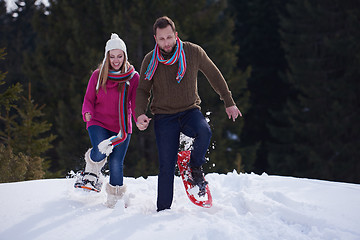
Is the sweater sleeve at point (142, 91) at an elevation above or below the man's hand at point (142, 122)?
above

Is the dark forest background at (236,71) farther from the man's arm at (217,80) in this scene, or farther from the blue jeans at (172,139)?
the man's arm at (217,80)

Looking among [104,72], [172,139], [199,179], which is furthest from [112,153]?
[199,179]

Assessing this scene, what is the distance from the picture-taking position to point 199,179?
3748 millimetres

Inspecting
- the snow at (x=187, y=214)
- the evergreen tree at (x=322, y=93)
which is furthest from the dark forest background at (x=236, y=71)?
the snow at (x=187, y=214)

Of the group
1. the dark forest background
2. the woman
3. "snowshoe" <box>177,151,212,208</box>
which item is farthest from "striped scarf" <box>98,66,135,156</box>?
the dark forest background

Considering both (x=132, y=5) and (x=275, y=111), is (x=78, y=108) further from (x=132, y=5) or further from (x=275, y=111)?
(x=275, y=111)

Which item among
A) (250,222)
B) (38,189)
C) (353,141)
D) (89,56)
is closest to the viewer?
(250,222)

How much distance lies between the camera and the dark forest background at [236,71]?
12.7 meters

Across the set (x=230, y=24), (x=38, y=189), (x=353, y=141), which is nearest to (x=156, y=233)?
(x=38, y=189)

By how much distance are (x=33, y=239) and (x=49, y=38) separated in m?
12.5

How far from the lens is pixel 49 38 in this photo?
14141 millimetres

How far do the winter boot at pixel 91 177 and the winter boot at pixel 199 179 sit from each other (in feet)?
3.21

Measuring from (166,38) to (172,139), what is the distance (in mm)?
958

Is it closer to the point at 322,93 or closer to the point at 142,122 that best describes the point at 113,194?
the point at 142,122
